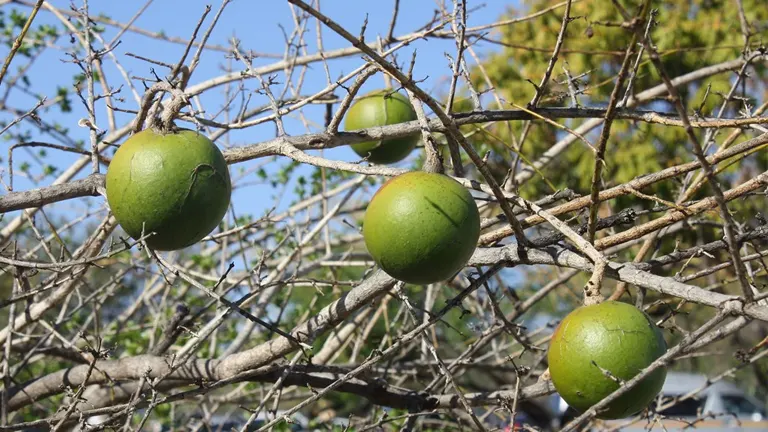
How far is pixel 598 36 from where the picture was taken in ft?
33.0

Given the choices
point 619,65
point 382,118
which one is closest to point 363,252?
point 382,118

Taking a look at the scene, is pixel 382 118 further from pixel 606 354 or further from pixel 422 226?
pixel 606 354

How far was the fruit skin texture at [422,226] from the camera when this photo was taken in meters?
1.84

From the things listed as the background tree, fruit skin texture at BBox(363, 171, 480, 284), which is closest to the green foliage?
the background tree

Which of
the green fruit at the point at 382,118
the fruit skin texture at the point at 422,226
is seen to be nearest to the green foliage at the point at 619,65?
the green fruit at the point at 382,118

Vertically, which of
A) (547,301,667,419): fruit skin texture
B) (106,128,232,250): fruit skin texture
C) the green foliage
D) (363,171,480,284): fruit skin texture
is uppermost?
(106,128,232,250): fruit skin texture

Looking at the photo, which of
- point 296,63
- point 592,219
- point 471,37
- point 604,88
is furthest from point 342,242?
point 604,88

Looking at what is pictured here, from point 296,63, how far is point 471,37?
0.94 meters

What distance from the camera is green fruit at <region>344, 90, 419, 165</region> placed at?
313 cm

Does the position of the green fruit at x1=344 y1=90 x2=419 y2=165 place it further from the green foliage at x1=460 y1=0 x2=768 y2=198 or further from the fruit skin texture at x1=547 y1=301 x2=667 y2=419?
the green foliage at x1=460 y1=0 x2=768 y2=198

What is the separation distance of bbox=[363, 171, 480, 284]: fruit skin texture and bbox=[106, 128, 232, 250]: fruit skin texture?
408 mm

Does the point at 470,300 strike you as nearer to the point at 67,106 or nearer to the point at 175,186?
the point at 67,106

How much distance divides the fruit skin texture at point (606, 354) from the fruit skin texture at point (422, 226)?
0.31 metres

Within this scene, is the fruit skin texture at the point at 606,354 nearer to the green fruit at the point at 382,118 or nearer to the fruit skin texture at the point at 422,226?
the fruit skin texture at the point at 422,226
